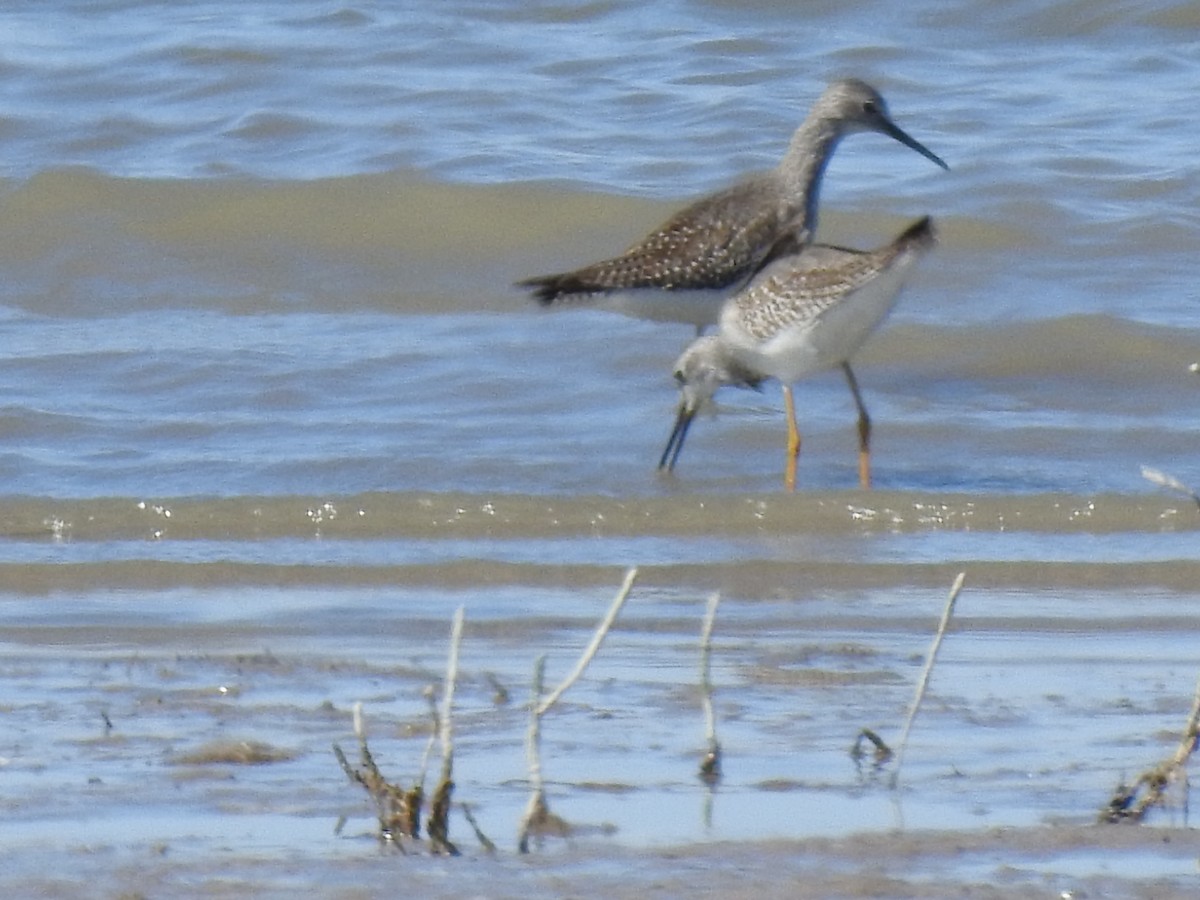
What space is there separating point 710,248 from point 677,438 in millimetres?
895

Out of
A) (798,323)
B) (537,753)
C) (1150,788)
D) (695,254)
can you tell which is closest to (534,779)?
(537,753)

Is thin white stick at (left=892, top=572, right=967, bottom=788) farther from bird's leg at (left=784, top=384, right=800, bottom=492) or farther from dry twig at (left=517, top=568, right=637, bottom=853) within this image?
bird's leg at (left=784, top=384, right=800, bottom=492)

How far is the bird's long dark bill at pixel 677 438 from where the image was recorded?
6.88m

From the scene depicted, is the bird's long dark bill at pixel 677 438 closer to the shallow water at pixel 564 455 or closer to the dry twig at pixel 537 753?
the shallow water at pixel 564 455

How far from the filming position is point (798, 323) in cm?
660

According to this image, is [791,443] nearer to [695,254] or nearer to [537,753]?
[695,254]

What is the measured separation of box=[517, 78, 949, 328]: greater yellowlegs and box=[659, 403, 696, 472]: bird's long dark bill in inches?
23.1

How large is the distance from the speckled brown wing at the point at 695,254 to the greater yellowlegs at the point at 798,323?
0.90 feet

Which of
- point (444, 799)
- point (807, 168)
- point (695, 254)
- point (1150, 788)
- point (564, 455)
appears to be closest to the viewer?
point (444, 799)

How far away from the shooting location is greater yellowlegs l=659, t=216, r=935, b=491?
20.7 feet

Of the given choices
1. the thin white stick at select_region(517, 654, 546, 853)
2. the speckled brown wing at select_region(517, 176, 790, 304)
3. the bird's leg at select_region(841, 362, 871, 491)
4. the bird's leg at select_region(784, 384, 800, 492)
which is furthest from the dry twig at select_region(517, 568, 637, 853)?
the speckled brown wing at select_region(517, 176, 790, 304)

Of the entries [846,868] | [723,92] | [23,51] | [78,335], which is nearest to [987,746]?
[846,868]

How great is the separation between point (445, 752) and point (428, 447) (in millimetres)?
3997

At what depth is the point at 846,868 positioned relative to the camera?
3.07 m
